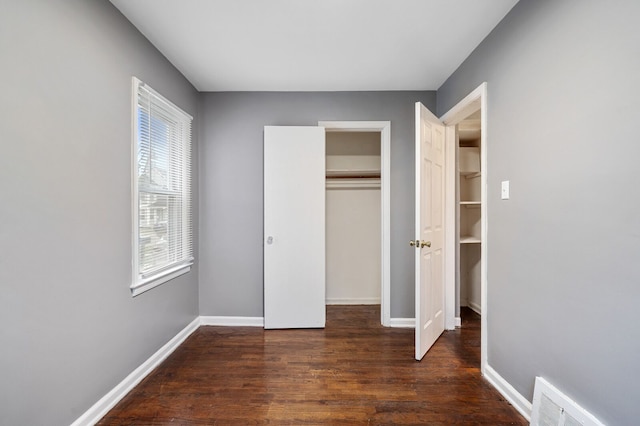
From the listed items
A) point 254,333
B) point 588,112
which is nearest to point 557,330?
point 588,112

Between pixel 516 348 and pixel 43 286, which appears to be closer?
pixel 43 286

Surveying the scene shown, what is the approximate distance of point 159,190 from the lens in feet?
7.29

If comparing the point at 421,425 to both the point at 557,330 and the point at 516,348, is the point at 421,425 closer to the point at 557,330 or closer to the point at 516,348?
the point at 516,348

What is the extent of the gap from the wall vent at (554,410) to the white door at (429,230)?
0.81 metres

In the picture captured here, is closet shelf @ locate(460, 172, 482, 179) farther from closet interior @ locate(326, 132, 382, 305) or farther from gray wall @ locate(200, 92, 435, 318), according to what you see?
closet interior @ locate(326, 132, 382, 305)

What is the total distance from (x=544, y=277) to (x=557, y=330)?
27 cm

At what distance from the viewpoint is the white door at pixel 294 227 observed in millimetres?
2779

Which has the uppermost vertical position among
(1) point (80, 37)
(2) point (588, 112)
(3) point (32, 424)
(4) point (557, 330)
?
(1) point (80, 37)

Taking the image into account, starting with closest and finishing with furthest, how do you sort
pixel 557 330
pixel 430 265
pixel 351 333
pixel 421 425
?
pixel 557 330, pixel 421 425, pixel 430 265, pixel 351 333

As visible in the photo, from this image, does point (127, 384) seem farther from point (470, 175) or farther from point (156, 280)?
point (470, 175)

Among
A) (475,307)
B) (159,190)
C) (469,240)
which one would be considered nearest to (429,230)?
(469,240)

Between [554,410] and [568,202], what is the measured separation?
107 cm

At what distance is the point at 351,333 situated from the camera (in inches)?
106

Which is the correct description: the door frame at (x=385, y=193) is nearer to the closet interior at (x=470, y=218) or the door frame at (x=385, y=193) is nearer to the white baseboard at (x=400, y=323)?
the white baseboard at (x=400, y=323)
